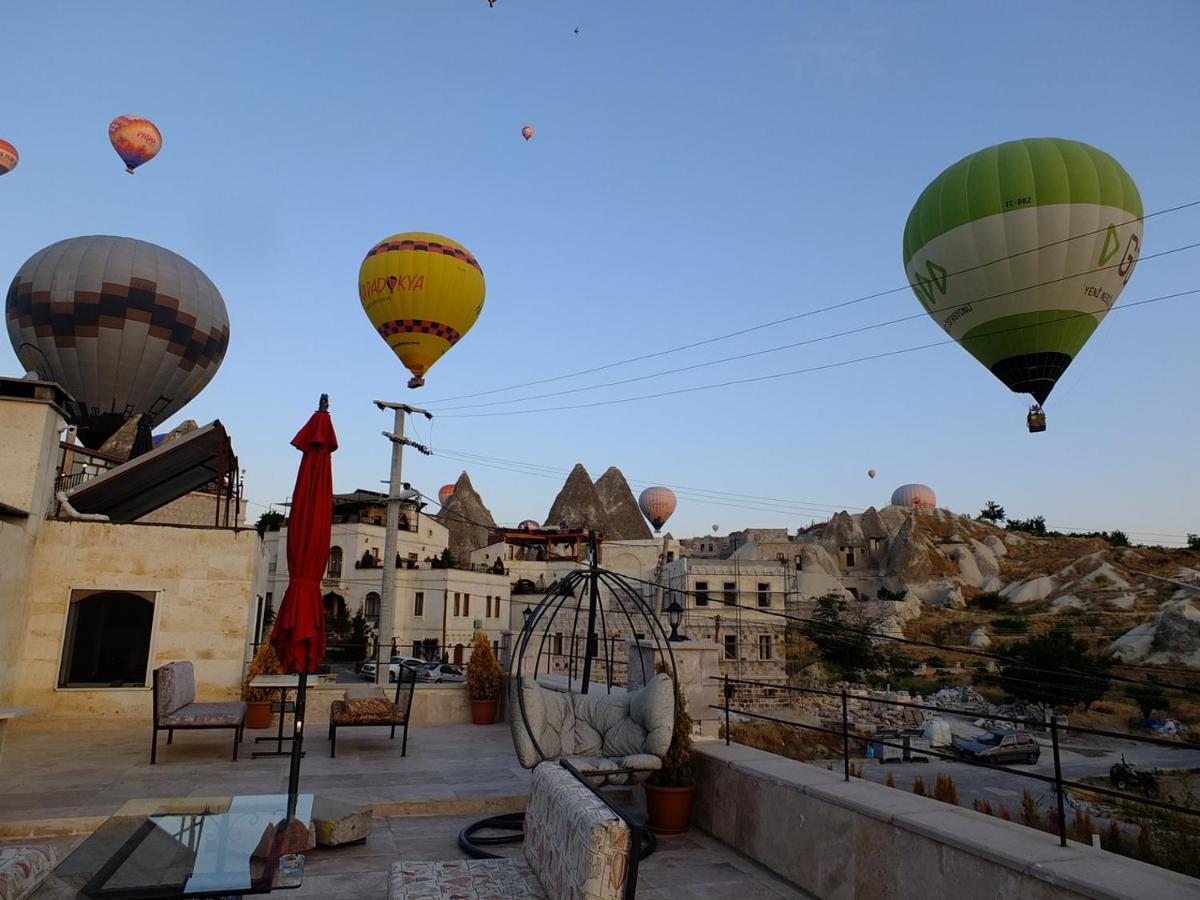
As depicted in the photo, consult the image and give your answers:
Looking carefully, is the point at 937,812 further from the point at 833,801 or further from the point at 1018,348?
Answer: the point at 1018,348

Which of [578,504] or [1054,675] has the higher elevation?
[578,504]

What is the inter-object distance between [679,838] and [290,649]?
319 cm

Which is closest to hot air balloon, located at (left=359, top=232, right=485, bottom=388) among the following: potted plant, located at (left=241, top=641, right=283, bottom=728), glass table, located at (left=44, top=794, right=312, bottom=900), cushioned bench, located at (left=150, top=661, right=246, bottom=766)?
potted plant, located at (left=241, top=641, right=283, bottom=728)

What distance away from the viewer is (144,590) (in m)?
11.1

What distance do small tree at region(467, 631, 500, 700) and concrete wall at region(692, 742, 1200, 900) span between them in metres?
5.82

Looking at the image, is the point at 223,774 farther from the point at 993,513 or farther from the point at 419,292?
the point at 993,513

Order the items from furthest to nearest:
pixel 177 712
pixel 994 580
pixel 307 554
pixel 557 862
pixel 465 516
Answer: pixel 465 516
pixel 994 580
pixel 177 712
pixel 307 554
pixel 557 862

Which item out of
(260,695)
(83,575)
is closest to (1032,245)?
(260,695)

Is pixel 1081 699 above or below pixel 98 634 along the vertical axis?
below

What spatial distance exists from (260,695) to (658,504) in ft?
210

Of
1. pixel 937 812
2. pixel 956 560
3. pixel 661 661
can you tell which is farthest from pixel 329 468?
pixel 956 560

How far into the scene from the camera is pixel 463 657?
40.7 metres

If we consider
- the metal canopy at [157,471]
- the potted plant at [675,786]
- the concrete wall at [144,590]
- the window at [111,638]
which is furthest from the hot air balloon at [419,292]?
the potted plant at [675,786]

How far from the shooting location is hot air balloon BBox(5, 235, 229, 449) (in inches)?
805
